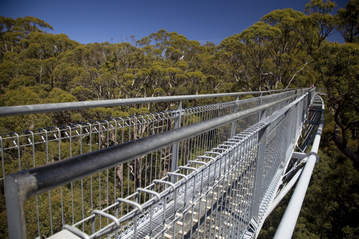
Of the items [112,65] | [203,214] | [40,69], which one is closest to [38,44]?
[40,69]

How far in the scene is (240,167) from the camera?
1.87 m

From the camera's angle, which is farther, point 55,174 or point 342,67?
point 342,67

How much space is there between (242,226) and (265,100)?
20.2ft

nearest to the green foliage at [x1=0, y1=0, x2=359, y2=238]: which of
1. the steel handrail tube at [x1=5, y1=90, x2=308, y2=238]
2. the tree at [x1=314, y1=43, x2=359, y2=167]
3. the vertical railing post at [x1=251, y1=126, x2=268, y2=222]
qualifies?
the tree at [x1=314, y1=43, x2=359, y2=167]

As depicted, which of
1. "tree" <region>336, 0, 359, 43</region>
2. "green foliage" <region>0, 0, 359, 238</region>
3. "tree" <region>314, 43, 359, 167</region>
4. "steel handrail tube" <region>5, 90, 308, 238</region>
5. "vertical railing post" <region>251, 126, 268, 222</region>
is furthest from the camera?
"tree" <region>336, 0, 359, 43</region>

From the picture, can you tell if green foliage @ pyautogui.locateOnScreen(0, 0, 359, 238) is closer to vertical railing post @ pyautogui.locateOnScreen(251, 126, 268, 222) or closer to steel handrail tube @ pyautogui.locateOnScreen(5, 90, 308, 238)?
vertical railing post @ pyautogui.locateOnScreen(251, 126, 268, 222)

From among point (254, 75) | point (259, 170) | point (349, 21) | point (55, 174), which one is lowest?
point (259, 170)

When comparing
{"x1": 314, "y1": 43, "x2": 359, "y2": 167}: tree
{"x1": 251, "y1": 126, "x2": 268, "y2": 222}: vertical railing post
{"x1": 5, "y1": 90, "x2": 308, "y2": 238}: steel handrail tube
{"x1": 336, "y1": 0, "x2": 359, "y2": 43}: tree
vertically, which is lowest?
{"x1": 251, "y1": 126, "x2": 268, "y2": 222}: vertical railing post

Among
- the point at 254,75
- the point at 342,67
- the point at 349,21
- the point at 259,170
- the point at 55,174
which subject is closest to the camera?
the point at 55,174

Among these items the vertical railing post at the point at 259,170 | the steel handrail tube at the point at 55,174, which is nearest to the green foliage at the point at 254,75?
the vertical railing post at the point at 259,170

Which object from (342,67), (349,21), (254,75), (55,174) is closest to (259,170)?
(55,174)

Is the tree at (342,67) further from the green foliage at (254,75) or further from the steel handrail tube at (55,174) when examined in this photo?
the steel handrail tube at (55,174)

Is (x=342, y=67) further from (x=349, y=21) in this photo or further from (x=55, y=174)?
(x=55, y=174)

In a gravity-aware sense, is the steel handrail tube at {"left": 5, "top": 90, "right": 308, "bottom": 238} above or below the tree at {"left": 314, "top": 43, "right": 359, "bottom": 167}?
below
